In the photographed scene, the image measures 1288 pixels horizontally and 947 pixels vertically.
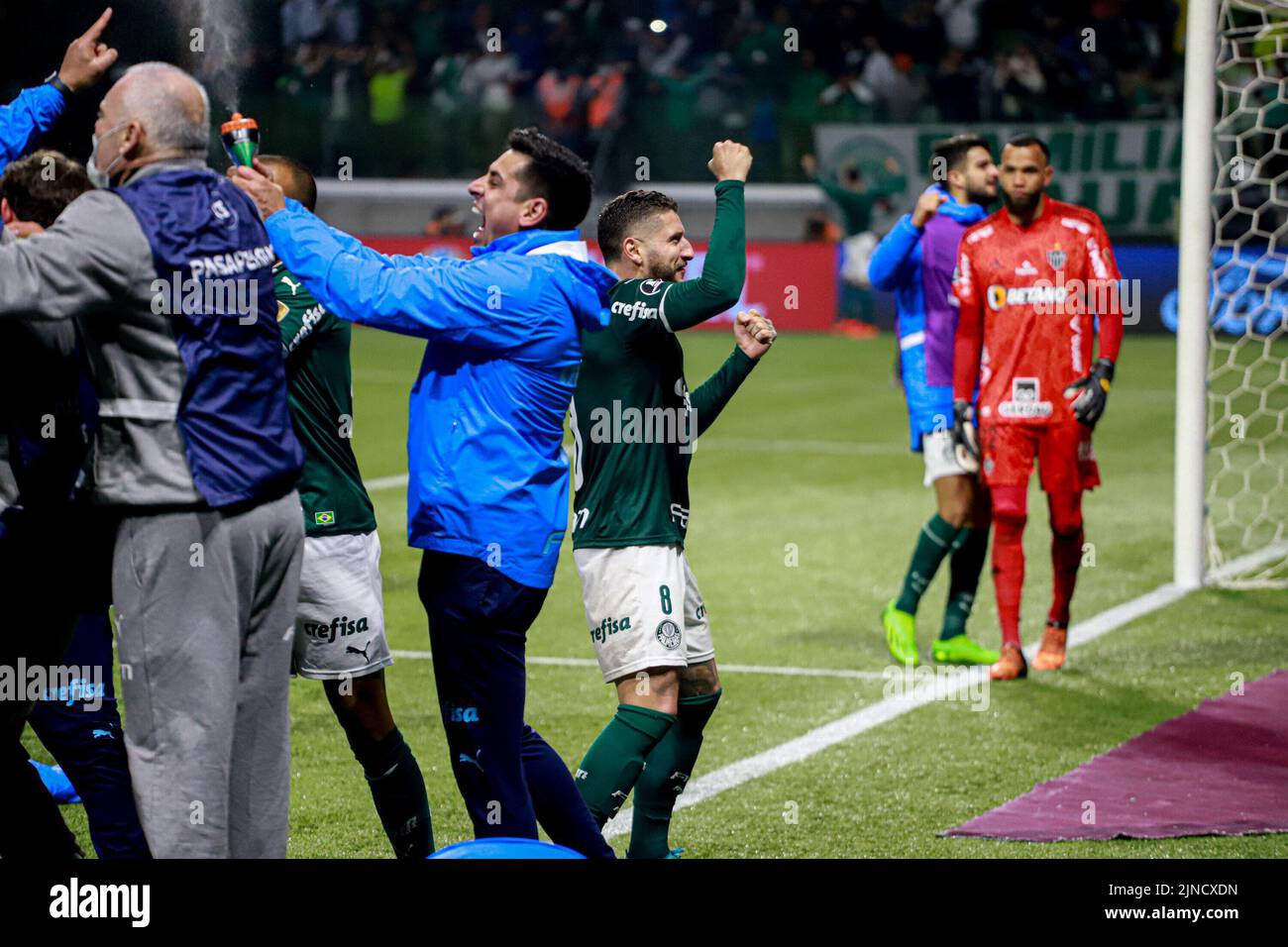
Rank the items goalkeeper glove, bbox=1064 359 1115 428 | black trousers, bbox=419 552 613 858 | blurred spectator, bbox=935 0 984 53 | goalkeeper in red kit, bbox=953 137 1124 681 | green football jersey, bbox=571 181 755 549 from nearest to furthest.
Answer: black trousers, bbox=419 552 613 858 < green football jersey, bbox=571 181 755 549 < goalkeeper glove, bbox=1064 359 1115 428 < goalkeeper in red kit, bbox=953 137 1124 681 < blurred spectator, bbox=935 0 984 53

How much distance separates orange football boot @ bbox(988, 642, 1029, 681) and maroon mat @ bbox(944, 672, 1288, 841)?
0.80 meters

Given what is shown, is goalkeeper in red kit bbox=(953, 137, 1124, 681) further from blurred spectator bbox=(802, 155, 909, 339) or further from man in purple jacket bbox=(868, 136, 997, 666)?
blurred spectator bbox=(802, 155, 909, 339)

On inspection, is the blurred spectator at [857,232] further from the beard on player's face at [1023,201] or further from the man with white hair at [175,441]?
the man with white hair at [175,441]

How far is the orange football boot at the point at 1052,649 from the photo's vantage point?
7566mm

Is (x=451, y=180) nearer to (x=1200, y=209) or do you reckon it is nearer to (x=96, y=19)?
(x=1200, y=209)

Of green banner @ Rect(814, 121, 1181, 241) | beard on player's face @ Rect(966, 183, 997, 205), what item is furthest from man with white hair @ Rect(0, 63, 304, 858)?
green banner @ Rect(814, 121, 1181, 241)

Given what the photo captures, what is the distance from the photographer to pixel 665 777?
4.87 m

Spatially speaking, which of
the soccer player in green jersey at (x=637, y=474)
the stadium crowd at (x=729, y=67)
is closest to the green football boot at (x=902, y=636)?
the soccer player in green jersey at (x=637, y=474)

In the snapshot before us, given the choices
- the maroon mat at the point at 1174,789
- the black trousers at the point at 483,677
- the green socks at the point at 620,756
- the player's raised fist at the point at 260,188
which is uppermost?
the player's raised fist at the point at 260,188

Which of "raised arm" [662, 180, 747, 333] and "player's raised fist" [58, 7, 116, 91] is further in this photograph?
"player's raised fist" [58, 7, 116, 91]

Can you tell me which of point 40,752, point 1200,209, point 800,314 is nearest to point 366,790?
point 40,752

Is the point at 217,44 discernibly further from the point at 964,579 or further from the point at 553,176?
the point at 964,579

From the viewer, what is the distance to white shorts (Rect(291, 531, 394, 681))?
15.2 feet

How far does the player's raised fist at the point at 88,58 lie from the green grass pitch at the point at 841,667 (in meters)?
2.20
